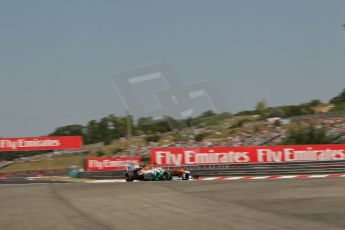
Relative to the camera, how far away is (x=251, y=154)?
2544 centimetres

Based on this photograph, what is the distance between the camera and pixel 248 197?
10.5 meters

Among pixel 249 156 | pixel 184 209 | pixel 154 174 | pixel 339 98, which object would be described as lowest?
pixel 184 209

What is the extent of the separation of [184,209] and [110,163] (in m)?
24.2

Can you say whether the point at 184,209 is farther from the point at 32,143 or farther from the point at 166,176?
the point at 32,143

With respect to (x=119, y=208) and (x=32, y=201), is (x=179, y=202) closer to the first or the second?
(x=119, y=208)

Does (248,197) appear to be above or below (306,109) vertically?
below

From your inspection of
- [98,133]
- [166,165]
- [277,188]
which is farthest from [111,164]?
[98,133]

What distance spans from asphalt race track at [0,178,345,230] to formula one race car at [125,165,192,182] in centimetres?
881

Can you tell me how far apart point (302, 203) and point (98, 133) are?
129538 mm

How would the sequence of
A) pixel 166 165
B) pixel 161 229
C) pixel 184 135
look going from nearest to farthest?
1. pixel 161 229
2. pixel 166 165
3. pixel 184 135

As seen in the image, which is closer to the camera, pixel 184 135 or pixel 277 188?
pixel 277 188

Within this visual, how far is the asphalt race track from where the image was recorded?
23.1 ft

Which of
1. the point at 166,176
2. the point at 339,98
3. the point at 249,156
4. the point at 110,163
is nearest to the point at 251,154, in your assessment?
the point at 249,156

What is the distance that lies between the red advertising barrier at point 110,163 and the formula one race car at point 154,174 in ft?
30.4
